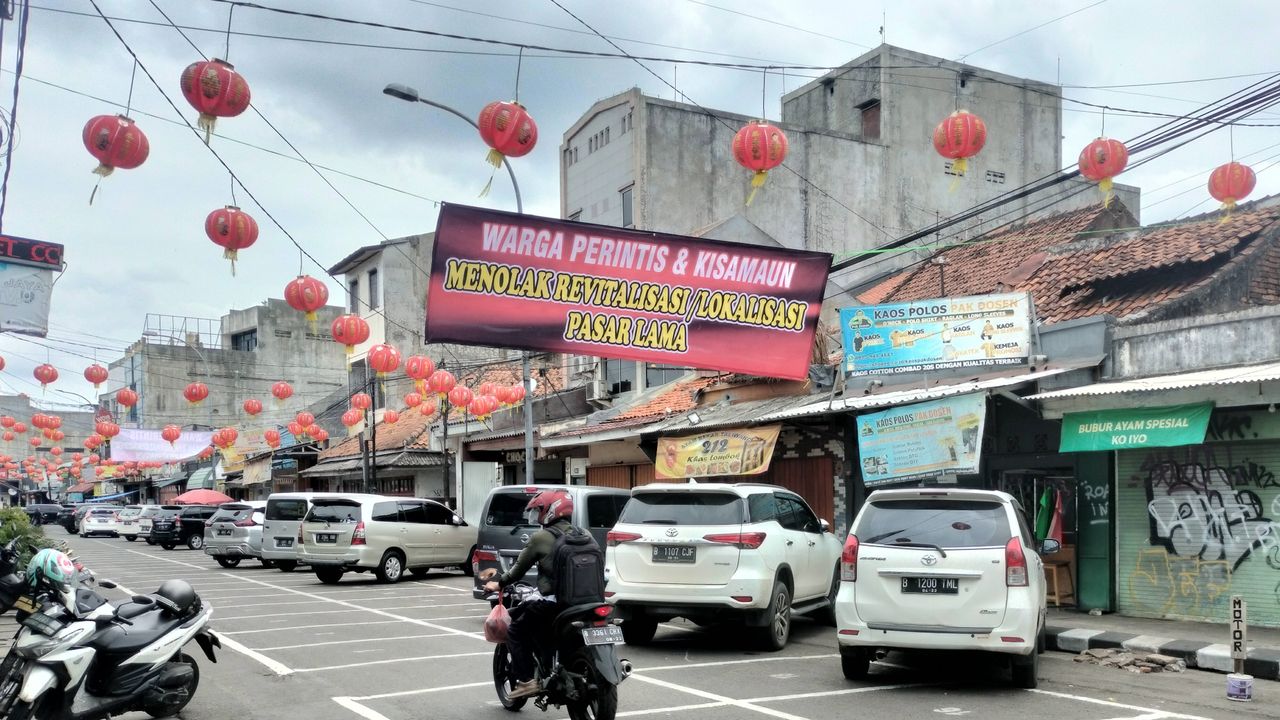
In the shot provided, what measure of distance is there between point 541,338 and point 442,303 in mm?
1495

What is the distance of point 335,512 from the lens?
70.2ft

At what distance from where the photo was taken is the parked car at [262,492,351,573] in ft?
79.4

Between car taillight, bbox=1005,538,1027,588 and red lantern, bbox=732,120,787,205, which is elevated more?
red lantern, bbox=732,120,787,205

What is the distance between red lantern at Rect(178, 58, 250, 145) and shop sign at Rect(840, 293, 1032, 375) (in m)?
9.92

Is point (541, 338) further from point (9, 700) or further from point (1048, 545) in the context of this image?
point (9, 700)

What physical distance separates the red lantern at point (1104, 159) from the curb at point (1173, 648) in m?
6.12

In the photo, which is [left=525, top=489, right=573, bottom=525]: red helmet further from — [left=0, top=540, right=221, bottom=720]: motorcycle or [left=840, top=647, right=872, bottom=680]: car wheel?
[left=840, top=647, right=872, bottom=680]: car wheel

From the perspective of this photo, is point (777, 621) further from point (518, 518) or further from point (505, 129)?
point (505, 129)

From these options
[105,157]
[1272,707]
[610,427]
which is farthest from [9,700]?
[610,427]

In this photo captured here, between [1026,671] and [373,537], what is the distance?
14.9 m

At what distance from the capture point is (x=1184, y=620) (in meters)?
13.1

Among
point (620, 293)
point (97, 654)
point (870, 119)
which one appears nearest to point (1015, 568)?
point (97, 654)

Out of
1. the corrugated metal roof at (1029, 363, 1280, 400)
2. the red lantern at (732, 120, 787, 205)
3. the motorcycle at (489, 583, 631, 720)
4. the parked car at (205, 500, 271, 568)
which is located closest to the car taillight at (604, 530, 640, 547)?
the motorcycle at (489, 583, 631, 720)

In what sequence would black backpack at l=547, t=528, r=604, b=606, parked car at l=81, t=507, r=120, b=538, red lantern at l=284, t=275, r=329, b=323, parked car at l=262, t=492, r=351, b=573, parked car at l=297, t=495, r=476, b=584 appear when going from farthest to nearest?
parked car at l=81, t=507, r=120, b=538 → parked car at l=262, t=492, r=351, b=573 → parked car at l=297, t=495, r=476, b=584 → red lantern at l=284, t=275, r=329, b=323 → black backpack at l=547, t=528, r=604, b=606
